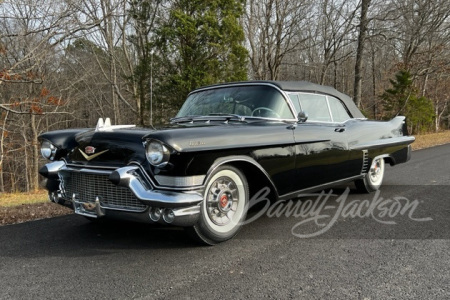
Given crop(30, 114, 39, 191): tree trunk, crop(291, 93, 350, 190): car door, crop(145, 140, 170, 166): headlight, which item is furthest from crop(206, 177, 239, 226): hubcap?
crop(30, 114, 39, 191): tree trunk

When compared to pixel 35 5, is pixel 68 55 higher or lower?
higher

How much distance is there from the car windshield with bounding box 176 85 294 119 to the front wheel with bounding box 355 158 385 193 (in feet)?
6.01

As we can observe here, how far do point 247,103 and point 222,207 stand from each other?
1.42 meters

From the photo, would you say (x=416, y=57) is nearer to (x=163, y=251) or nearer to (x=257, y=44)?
(x=257, y=44)

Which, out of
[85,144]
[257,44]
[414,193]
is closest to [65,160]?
[85,144]

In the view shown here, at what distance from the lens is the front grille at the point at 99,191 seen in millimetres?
2896

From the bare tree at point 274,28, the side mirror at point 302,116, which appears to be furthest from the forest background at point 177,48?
the side mirror at point 302,116

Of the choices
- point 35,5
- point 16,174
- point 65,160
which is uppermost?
point 35,5

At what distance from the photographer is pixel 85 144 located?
10.5 ft

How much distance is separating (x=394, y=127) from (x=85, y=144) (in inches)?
182

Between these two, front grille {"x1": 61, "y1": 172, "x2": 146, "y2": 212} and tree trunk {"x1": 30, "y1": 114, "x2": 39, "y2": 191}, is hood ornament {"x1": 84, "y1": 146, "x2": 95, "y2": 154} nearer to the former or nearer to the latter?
front grille {"x1": 61, "y1": 172, "x2": 146, "y2": 212}

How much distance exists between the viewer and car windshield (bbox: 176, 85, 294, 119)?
4008 mm

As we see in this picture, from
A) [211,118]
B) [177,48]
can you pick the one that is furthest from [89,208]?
[177,48]

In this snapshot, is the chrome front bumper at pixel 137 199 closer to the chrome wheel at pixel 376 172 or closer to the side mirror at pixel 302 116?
the side mirror at pixel 302 116
